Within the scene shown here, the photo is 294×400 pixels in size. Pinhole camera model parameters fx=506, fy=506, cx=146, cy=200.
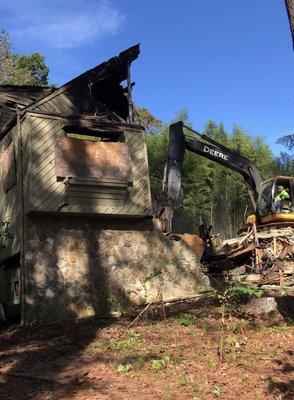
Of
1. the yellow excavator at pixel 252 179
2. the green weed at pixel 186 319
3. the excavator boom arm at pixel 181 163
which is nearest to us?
the green weed at pixel 186 319

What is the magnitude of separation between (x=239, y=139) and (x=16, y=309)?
84.0 feet

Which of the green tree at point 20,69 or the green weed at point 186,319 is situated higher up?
the green tree at point 20,69

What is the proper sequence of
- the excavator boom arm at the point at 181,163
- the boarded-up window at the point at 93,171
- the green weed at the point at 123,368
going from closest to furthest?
the green weed at the point at 123,368 < the boarded-up window at the point at 93,171 < the excavator boom arm at the point at 181,163

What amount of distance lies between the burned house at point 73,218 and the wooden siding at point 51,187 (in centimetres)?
2

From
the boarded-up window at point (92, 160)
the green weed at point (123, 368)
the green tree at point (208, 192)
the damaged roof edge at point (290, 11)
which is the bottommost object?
the green weed at point (123, 368)

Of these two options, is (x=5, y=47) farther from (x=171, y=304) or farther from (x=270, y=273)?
(x=171, y=304)

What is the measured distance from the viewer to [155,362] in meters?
6.99

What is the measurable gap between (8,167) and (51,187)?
1.81 m

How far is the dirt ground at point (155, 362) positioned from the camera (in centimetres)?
609

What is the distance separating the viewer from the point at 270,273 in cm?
1683

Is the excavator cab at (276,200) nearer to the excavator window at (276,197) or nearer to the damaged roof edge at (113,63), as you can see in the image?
the excavator window at (276,197)

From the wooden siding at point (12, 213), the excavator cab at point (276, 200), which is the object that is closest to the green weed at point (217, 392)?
the wooden siding at point (12, 213)

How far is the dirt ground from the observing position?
609 centimetres

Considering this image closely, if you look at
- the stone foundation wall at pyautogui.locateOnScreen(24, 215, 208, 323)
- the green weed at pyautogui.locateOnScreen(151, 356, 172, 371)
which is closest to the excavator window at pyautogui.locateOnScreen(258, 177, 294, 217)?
the stone foundation wall at pyautogui.locateOnScreen(24, 215, 208, 323)
